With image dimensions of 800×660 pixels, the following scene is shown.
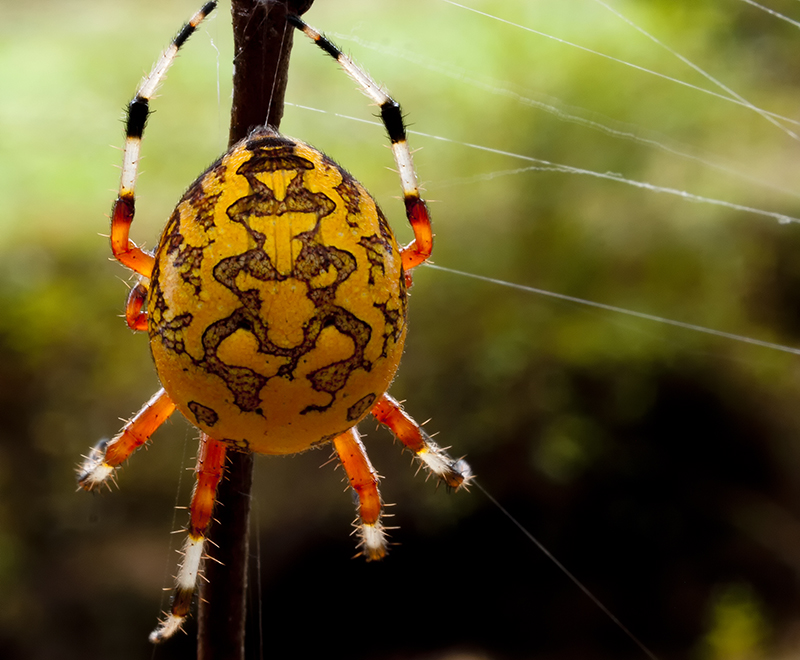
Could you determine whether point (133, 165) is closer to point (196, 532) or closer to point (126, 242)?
point (126, 242)

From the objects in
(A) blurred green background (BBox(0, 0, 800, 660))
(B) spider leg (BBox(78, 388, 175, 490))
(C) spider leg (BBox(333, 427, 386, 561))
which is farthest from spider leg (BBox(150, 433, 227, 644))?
(A) blurred green background (BBox(0, 0, 800, 660))

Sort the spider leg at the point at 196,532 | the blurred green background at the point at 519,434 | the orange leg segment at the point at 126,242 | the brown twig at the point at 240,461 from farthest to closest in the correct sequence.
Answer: the blurred green background at the point at 519,434 → the spider leg at the point at 196,532 → the orange leg segment at the point at 126,242 → the brown twig at the point at 240,461

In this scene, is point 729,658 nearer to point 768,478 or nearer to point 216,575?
point 768,478

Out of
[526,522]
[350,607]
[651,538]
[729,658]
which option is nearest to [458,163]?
[526,522]

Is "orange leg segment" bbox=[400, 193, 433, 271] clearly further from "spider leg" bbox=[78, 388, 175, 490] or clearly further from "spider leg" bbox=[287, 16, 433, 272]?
"spider leg" bbox=[78, 388, 175, 490]

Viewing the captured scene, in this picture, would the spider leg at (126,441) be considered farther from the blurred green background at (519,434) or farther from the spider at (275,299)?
the blurred green background at (519,434)

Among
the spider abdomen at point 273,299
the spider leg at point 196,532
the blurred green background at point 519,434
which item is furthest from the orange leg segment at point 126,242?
the blurred green background at point 519,434
